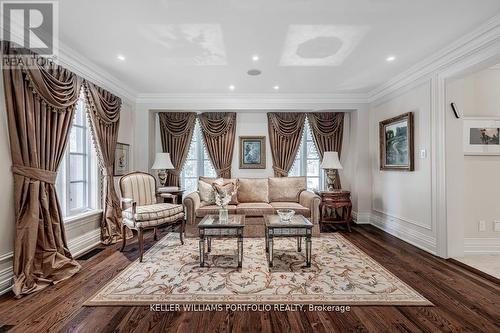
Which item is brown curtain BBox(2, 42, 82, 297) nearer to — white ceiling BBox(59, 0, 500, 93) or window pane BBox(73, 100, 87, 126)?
white ceiling BBox(59, 0, 500, 93)

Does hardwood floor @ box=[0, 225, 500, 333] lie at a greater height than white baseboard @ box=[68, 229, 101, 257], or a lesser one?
lesser

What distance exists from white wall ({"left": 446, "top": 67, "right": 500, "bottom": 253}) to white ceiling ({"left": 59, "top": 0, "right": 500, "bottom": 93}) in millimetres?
904

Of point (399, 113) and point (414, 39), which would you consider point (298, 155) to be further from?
point (414, 39)

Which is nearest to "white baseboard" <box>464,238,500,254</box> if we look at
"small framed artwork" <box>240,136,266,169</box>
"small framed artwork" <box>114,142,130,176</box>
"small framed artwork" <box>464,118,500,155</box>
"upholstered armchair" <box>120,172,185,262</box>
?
"small framed artwork" <box>464,118,500,155</box>

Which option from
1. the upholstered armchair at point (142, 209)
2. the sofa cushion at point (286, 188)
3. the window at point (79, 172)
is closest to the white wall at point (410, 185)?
the sofa cushion at point (286, 188)

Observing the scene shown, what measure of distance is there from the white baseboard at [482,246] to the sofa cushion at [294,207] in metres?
2.16

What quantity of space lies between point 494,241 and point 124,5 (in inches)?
207

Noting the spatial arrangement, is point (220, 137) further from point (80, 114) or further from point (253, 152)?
point (80, 114)

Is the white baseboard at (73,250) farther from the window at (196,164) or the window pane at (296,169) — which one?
the window pane at (296,169)

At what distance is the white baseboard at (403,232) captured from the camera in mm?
3457

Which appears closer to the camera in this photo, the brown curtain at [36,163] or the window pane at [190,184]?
the brown curtain at [36,163]

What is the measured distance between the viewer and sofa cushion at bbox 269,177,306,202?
187 inches

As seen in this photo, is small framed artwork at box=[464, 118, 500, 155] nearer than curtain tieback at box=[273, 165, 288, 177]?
Yes

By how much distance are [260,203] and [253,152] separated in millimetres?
1374
